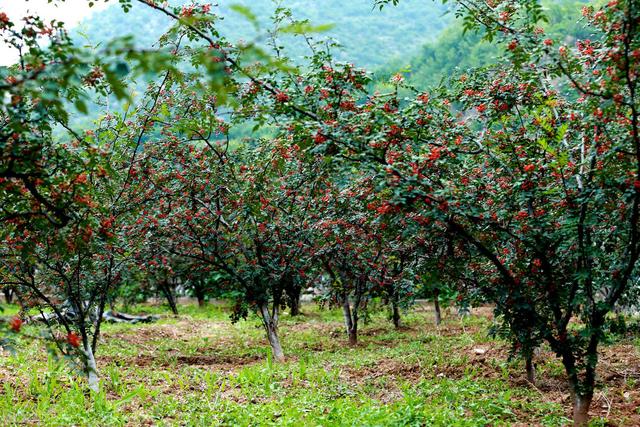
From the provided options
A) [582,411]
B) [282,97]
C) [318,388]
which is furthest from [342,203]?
[582,411]

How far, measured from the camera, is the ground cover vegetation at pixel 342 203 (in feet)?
12.9

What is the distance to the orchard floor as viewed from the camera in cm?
543

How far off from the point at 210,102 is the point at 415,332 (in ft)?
24.5

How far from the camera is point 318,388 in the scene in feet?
22.4

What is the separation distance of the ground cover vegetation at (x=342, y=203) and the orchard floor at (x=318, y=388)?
48mm

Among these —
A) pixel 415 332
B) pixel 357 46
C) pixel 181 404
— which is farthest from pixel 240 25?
pixel 181 404

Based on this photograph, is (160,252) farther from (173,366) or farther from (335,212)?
(335,212)

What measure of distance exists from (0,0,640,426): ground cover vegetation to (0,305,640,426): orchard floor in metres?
0.05

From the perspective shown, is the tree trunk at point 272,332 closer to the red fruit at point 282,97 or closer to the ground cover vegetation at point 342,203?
the ground cover vegetation at point 342,203

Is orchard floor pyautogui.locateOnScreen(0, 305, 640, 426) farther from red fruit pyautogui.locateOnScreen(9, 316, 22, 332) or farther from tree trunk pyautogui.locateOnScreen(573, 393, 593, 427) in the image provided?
red fruit pyautogui.locateOnScreen(9, 316, 22, 332)

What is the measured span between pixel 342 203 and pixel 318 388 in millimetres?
2946

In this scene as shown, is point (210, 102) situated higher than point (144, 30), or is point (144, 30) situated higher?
point (144, 30)

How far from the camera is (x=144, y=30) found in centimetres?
8281

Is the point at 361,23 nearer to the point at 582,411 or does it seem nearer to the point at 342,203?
the point at 342,203
